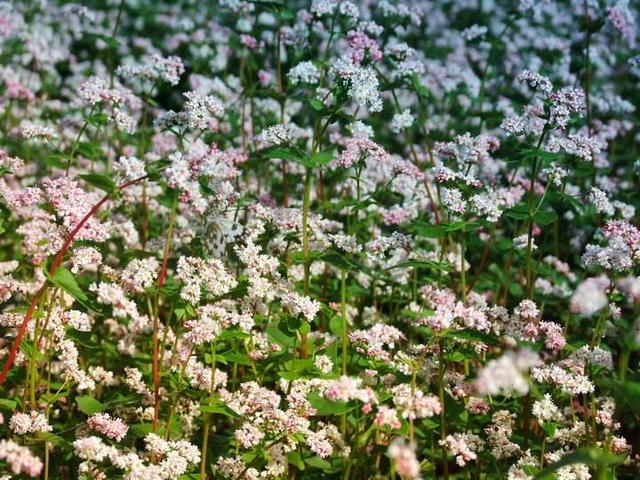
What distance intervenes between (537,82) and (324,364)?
62.9 inches

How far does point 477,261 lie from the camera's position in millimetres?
5711

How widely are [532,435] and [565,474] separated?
2.05ft

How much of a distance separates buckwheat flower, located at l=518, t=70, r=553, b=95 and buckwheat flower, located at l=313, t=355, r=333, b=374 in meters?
1.55

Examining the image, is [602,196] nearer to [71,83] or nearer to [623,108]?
[623,108]

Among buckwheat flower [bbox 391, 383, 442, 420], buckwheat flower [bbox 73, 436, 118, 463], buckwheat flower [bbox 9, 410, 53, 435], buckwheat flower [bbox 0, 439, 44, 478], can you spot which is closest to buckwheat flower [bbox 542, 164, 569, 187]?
buckwheat flower [bbox 391, 383, 442, 420]

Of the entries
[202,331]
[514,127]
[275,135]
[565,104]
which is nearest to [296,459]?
[202,331]

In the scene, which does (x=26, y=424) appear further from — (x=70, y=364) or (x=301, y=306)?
(x=301, y=306)

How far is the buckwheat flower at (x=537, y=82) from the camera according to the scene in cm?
358

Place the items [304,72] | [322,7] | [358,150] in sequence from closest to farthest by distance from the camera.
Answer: [358,150] → [304,72] → [322,7]

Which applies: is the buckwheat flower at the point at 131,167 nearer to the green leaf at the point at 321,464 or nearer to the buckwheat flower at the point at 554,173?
the green leaf at the point at 321,464

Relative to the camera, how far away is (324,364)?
10.7 ft

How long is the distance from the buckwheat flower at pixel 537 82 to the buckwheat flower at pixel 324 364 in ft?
5.08

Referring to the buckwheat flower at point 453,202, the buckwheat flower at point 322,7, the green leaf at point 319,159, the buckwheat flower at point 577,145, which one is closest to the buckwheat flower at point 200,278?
the green leaf at point 319,159

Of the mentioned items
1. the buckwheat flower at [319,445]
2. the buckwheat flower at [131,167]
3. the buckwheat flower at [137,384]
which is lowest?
the buckwheat flower at [319,445]
